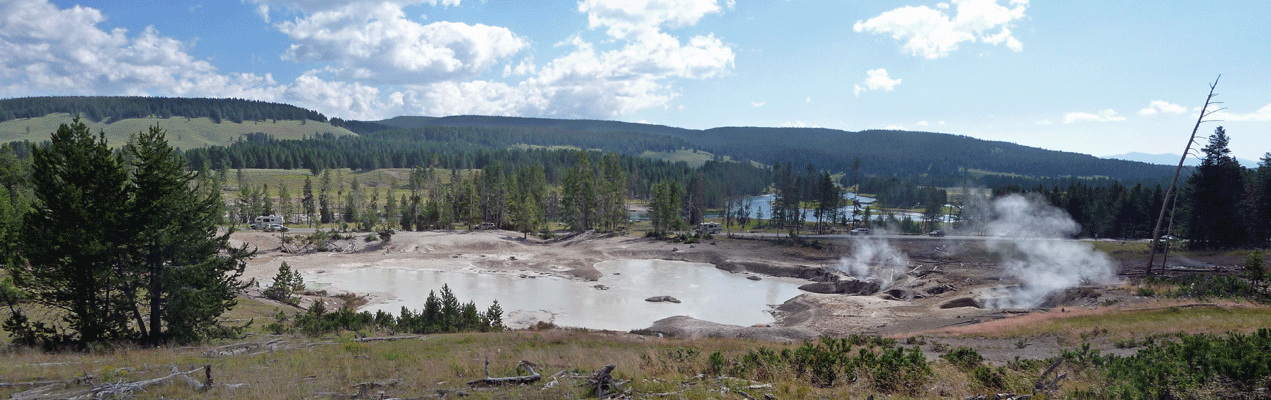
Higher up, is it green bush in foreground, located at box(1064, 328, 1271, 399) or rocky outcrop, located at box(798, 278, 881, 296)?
green bush in foreground, located at box(1064, 328, 1271, 399)

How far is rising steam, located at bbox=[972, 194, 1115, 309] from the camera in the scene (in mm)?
40062

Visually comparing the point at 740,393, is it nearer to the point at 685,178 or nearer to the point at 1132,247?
the point at 1132,247

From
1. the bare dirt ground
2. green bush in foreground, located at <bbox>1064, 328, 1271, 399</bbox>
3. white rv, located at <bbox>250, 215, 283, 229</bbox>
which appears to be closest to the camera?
green bush in foreground, located at <bbox>1064, 328, 1271, 399</bbox>

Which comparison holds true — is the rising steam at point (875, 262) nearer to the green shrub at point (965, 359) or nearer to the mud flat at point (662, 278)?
the mud flat at point (662, 278)

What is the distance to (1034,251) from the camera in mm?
62125

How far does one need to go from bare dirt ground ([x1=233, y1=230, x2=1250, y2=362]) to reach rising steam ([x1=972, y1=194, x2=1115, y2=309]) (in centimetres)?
175

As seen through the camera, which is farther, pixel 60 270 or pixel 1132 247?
pixel 1132 247

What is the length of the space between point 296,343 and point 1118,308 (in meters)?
37.5

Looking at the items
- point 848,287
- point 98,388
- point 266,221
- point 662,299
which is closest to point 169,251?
point 98,388

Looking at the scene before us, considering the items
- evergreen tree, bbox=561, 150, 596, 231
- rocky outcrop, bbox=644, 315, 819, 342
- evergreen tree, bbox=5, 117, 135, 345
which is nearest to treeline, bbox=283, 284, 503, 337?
evergreen tree, bbox=5, 117, 135, 345

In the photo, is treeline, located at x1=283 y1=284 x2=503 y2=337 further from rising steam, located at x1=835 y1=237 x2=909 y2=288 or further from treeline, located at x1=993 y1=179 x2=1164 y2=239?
treeline, located at x1=993 y1=179 x2=1164 y2=239

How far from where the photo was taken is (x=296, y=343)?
65.9 ft

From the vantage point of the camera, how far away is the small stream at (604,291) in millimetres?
42844

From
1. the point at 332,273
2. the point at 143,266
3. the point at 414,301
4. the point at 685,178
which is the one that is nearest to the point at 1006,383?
the point at 143,266
